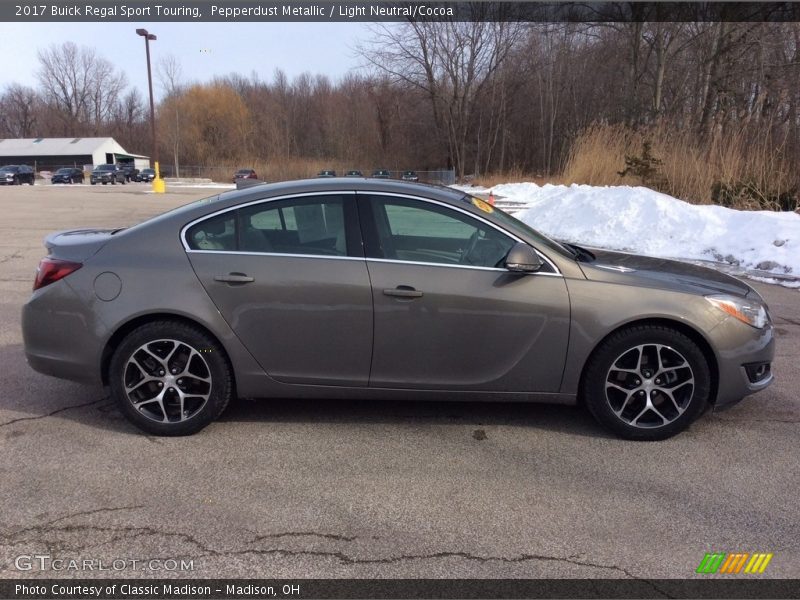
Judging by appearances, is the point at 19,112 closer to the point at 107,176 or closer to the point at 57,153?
the point at 57,153

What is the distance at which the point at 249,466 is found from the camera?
338cm

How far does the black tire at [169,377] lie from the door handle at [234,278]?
357mm

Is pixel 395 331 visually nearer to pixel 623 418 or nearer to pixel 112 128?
pixel 623 418

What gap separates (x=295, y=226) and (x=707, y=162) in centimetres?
1385

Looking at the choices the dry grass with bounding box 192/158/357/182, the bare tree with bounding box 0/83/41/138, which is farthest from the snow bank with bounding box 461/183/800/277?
the bare tree with bounding box 0/83/41/138

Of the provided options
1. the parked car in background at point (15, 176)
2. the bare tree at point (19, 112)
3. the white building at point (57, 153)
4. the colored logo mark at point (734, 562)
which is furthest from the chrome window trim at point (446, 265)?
the bare tree at point (19, 112)

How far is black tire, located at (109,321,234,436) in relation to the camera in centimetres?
364

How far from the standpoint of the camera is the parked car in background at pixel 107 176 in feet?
177

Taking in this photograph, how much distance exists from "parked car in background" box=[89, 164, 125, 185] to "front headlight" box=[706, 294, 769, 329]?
59.3 metres

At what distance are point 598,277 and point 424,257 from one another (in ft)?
3.60

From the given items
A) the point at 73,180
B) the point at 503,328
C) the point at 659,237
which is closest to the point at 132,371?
the point at 503,328

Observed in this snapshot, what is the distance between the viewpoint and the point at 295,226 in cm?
374

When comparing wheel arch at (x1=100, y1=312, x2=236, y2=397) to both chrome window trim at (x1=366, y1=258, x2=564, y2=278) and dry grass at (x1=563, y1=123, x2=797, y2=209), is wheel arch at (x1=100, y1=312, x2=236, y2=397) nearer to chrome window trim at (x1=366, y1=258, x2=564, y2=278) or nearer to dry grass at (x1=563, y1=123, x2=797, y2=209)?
chrome window trim at (x1=366, y1=258, x2=564, y2=278)

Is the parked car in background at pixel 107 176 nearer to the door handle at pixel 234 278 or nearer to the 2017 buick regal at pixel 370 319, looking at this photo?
the 2017 buick regal at pixel 370 319
